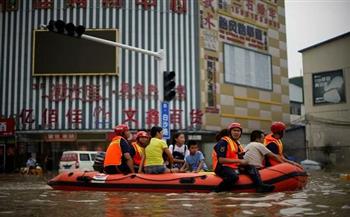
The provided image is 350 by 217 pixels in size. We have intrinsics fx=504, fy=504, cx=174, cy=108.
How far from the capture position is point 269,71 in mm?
36281

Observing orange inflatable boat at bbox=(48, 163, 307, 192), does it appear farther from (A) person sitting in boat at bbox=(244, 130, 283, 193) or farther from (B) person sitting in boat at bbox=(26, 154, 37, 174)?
(B) person sitting in boat at bbox=(26, 154, 37, 174)

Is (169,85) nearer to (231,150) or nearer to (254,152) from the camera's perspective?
(254,152)

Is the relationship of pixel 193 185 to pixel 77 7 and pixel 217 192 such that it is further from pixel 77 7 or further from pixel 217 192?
pixel 77 7

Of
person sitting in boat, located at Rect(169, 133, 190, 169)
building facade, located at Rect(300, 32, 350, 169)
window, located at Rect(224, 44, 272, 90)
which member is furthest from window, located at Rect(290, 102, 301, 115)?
person sitting in boat, located at Rect(169, 133, 190, 169)

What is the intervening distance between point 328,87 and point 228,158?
33.0 metres

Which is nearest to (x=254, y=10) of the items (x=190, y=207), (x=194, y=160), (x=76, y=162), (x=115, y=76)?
(x=115, y=76)

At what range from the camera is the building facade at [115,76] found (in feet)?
101

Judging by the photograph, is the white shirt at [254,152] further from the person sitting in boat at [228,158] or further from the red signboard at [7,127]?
the red signboard at [7,127]

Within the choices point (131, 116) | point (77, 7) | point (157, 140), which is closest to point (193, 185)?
point (157, 140)

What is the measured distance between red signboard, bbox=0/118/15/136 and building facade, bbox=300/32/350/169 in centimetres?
2186

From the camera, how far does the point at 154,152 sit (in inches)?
428

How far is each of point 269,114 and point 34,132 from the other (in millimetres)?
16294

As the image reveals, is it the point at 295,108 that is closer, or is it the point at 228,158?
the point at 228,158

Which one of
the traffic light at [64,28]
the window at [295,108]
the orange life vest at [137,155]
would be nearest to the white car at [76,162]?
the traffic light at [64,28]
